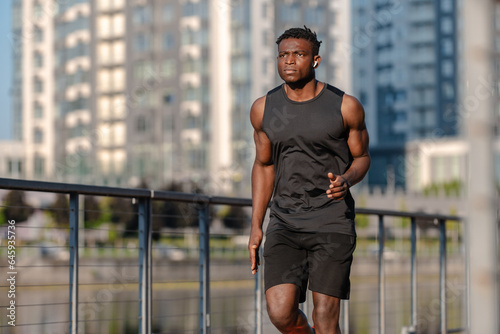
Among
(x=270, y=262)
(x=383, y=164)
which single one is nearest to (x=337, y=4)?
(x=383, y=164)

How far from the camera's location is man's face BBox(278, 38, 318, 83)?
447 cm

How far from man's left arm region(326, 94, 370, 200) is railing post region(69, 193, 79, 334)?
4.50ft

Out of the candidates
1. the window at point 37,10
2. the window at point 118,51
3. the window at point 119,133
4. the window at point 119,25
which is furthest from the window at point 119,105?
the window at point 37,10

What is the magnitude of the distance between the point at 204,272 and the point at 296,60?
173 cm

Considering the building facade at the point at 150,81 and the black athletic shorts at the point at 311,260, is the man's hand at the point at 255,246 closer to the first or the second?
the black athletic shorts at the point at 311,260

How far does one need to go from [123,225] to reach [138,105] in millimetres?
18374

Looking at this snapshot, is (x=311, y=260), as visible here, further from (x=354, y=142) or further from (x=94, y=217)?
(x=94, y=217)

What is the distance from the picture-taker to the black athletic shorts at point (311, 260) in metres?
4.52

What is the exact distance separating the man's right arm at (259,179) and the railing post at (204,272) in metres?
→ 0.88

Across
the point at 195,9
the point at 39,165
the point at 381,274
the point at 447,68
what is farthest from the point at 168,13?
the point at 381,274

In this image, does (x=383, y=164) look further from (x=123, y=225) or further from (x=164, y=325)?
(x=164, y=325)

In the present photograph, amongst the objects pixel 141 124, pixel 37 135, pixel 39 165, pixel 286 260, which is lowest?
pixel 286 260

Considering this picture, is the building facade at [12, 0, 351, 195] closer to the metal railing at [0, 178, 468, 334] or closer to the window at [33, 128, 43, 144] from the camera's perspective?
the window at [33, 128, 43, 144]

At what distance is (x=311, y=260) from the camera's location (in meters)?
4.58
